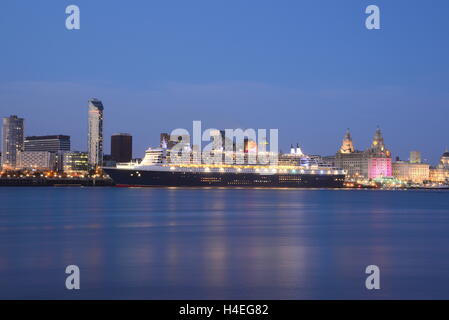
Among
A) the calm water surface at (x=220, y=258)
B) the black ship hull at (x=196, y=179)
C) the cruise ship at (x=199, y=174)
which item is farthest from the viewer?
the black ship hull at (x=196, y=179)

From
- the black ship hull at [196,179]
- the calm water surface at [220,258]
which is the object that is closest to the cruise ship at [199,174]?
the black ship hull at [196,179]

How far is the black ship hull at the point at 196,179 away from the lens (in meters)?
109

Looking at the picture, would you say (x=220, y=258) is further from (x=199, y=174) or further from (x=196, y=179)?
(x=196, y=179)

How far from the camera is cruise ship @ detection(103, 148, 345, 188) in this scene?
10838 cm

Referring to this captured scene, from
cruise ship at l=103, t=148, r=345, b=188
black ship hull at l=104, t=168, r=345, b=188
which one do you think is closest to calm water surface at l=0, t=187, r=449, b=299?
cruise ship at l=103, t=148, r=345, b=188

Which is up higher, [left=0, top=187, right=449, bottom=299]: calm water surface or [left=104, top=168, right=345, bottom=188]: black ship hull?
[left=104, top=168, right=345, bottom=188]: black ship hull

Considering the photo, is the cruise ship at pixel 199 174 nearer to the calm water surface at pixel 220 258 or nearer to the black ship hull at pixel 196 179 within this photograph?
the black ship hull at pixel 196 179

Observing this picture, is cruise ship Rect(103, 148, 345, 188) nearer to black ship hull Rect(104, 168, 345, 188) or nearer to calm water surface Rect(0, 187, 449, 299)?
black ship hull Rect(104, 168, 345, 188)

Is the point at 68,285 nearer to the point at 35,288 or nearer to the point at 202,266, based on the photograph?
the point at 35,288

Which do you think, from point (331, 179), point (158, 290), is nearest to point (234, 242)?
point (158, 290)

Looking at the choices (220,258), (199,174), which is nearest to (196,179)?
(199,174)

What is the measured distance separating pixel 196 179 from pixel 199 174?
1138mm
